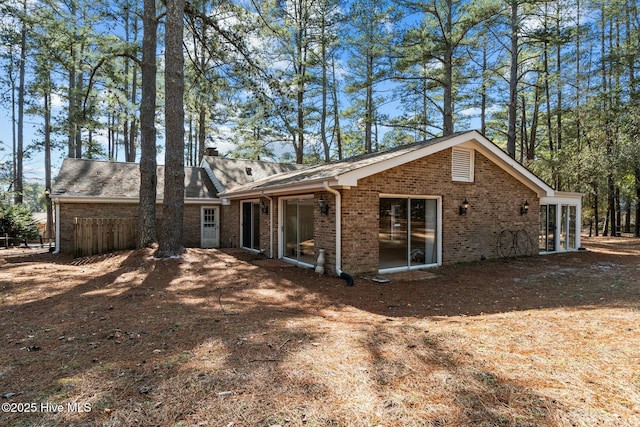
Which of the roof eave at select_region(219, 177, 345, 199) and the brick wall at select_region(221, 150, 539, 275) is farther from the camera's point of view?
the brick wall at select_region(221, 150, 539, 275)

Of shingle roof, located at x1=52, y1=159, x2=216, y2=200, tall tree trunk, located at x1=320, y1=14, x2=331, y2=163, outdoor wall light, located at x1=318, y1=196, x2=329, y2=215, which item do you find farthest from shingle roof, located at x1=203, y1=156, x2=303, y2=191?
outdoor wall light, located at x1=318, y1=196, x2=329, y2=215

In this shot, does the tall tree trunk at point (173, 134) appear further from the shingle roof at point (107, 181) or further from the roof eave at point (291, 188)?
the shingle roof at point (107, 181)

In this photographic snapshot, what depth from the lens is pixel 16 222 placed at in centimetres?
1658

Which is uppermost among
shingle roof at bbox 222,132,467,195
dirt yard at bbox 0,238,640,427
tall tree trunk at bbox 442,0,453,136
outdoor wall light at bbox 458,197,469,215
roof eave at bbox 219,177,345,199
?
tall tree trunk at bbox 442,0,453,136

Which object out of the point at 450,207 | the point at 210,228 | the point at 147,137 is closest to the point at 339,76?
the point at 210,228

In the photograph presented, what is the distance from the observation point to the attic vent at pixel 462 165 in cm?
966

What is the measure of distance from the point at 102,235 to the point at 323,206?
8063 mm

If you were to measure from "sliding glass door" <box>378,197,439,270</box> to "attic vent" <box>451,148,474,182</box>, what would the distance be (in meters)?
1.09

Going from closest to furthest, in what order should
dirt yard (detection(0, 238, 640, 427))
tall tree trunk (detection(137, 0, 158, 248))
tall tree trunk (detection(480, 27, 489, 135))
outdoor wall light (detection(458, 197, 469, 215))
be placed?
dirt yard (detection(0, 238, 640, 427)) → outdoor wall light (detection(458, 197, 469, 215)) → tall tree trunk (detection(137, 0, 158, 248)) → tall tree trunk (detection(480, 27, 489, 135))

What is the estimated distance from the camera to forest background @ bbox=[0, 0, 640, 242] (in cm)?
1270

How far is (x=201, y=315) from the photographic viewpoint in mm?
4809

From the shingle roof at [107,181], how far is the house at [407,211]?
26 cm

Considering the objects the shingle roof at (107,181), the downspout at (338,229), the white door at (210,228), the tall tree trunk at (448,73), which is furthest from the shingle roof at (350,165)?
the tall tree trunk at (448,73)

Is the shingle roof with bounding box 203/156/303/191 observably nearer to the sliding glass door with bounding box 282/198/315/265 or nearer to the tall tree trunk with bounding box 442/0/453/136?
the sliding glass door with bounding box 282/198/315/265
